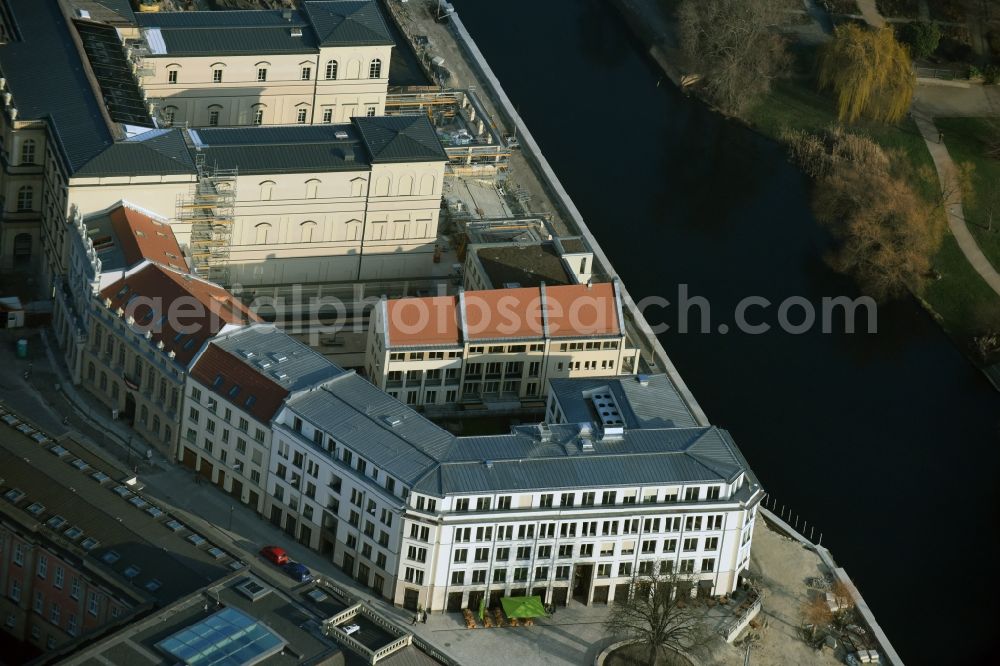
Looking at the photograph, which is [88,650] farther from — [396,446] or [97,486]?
[396,446]

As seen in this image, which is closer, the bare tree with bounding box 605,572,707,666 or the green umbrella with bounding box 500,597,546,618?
the bare tree with bounding box 605,572,707,666

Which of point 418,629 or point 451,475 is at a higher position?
point 451,475

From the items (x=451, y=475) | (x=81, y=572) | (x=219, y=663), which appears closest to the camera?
(x=219, y=663)

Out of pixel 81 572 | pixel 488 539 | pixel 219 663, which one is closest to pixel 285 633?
pixel 219 663

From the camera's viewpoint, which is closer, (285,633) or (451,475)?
(285,633)

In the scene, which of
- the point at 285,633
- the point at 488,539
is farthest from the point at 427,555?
the point at 285,633

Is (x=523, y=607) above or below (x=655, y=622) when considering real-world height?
below

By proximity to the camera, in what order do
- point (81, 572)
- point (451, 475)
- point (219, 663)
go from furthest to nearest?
point (451, 475) → point (81, 572) → point (219, 663)

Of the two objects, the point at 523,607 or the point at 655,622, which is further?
the point at 523,607

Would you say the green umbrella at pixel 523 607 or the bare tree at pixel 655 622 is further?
the green umbrella at pixel 523 607

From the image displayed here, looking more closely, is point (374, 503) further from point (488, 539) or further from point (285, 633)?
point (285, 633)
